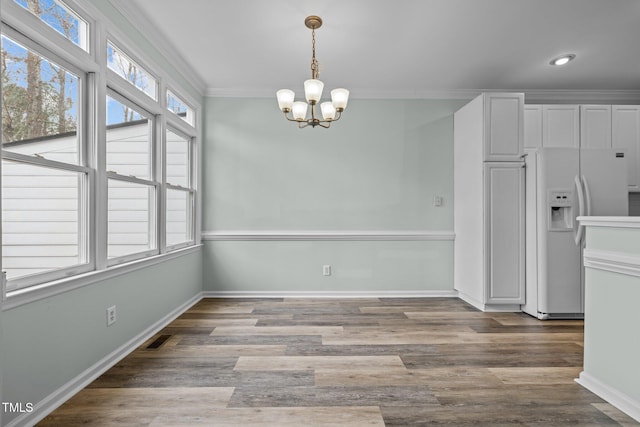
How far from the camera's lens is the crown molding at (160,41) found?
2.61 m

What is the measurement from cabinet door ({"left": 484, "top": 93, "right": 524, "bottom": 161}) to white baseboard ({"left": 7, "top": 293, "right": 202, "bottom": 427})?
12.2 ft

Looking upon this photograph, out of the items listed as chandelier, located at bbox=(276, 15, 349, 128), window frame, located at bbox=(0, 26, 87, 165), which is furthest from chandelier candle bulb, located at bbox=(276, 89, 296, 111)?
window frame, located at bbox=(0, 26, 87, 165)

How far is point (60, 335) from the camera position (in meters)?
1.95

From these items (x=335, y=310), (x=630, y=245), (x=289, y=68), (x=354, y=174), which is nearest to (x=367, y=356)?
(x=335, y=310)

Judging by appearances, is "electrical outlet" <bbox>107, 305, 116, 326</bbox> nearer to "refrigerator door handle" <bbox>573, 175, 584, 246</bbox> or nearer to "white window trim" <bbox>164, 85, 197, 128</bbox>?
"white window trim" <bbox>164, 85, 197, 128</bbox>

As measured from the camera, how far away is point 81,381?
6.96ft

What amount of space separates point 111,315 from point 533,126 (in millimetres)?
4569

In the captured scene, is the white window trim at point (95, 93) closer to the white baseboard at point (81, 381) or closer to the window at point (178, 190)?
the window at point (178, 190)

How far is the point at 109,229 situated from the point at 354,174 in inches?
111

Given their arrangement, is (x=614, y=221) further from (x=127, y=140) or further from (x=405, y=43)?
(x=127, y=140)

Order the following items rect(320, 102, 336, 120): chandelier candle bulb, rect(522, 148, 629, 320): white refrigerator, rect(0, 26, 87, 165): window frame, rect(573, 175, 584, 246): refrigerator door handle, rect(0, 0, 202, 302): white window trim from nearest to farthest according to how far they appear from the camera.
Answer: rect(0, 0, 202, 302): white window trim, rect(0, 26, 87, 165): window frame, rect(320, 102, 336, 120): chandelier candle bulb, rect(573, 175, 584, 246): refrigerator door handle, rect(522, 148, 629, 320): white refrigerator

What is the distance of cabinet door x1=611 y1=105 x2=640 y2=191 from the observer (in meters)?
4.10

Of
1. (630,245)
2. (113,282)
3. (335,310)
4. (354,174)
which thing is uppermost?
(354,174)

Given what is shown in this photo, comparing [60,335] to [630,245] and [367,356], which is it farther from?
[630,245]
